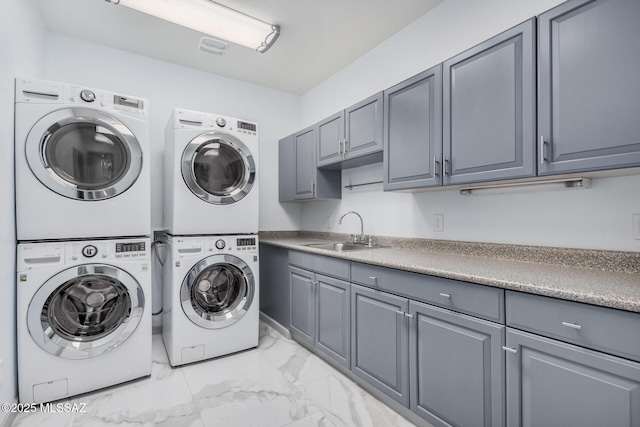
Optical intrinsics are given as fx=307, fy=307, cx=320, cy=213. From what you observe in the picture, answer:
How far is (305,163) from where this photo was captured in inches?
122

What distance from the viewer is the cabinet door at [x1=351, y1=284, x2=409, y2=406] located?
166 centimetres

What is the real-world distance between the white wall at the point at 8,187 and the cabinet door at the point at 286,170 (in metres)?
2.10

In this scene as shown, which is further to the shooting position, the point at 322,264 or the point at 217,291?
the point at 217,291

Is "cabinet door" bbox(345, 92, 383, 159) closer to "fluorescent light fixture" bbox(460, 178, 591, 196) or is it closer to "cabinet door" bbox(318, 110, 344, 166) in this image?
"cabinet door" bbox(318, 110, 344, 166)

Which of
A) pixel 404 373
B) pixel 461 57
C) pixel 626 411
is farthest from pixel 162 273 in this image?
pixel 626 411

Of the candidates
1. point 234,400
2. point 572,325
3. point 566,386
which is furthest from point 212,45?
→ point 566,386

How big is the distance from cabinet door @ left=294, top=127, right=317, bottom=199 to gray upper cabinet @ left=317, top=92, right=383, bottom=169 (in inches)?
5.4

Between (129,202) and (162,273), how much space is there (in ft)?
3.51

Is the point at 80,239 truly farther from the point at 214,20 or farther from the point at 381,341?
the point at 381,341

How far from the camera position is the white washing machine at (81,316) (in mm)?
1776

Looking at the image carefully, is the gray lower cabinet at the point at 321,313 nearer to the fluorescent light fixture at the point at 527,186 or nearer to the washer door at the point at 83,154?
the fluorescent light fixture at the point at 527,186

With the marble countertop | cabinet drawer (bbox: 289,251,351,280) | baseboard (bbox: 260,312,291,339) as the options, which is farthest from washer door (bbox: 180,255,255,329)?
the marble countertop

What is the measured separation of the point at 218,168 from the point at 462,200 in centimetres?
185

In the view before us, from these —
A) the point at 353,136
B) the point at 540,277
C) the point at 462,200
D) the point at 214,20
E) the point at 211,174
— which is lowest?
the point at 540,277
